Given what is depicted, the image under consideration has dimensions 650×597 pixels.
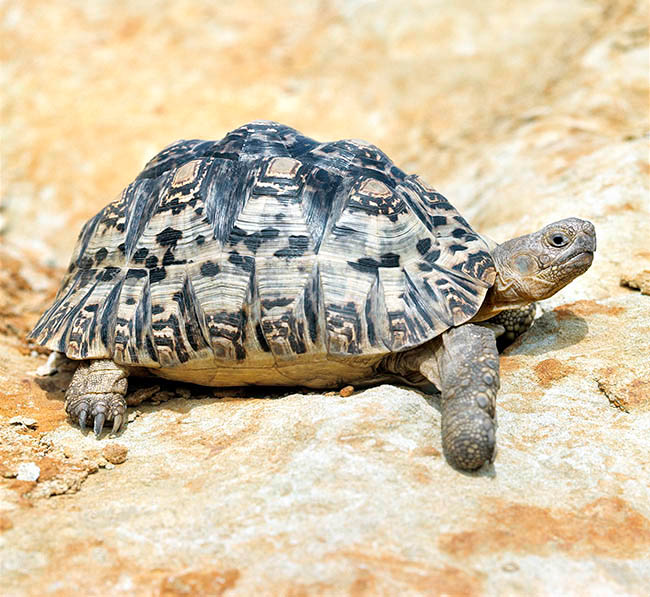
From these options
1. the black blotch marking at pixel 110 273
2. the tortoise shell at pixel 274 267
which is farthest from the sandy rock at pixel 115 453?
the black blotch marking at pixel 110 273

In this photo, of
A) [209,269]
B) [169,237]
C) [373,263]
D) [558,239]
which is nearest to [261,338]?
[209,269]

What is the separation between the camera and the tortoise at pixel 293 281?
3.61 metres

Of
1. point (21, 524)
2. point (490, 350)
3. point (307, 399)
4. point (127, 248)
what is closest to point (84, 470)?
point (21, 524)

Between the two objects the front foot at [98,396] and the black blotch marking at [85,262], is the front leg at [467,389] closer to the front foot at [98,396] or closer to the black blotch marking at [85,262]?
the front foot at [98,396]

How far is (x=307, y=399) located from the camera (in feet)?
11.8

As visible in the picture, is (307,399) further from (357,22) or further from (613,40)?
(357,22)

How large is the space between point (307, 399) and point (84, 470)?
1.17 meters

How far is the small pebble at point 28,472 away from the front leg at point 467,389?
6.31 ft

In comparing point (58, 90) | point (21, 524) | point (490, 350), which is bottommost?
point (21, 524)

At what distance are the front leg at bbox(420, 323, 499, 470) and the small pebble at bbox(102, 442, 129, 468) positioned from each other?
159cm

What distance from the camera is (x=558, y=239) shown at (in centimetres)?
391

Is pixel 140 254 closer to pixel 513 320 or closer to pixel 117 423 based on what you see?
pixel 117 423

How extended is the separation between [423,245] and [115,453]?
2.01m

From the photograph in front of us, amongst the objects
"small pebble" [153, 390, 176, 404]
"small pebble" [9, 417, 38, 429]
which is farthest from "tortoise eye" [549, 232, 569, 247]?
"small pebble" [9, 417, 38, 429]
